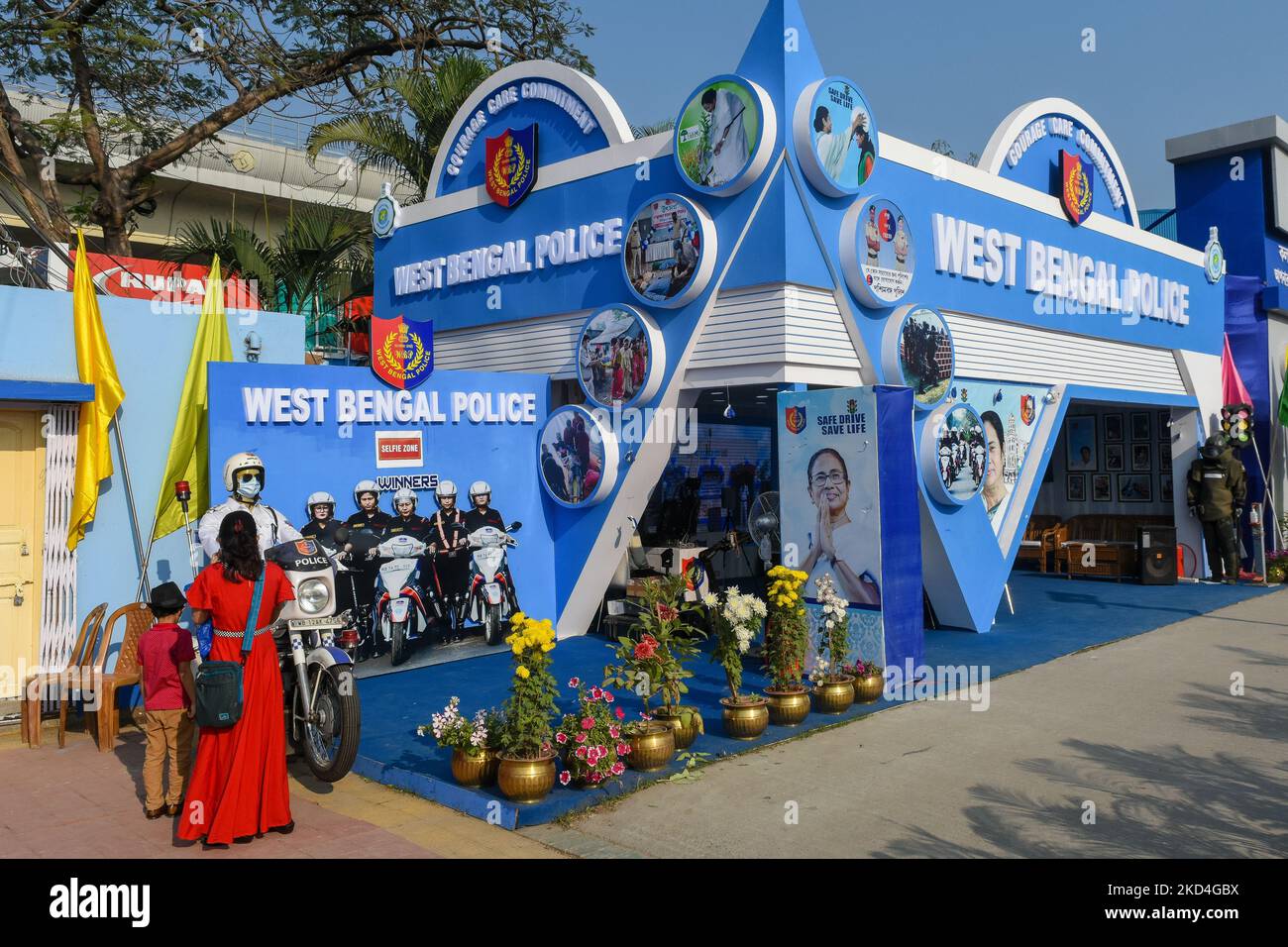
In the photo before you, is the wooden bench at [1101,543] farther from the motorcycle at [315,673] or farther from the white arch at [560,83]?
the motorcycle at [315,673]

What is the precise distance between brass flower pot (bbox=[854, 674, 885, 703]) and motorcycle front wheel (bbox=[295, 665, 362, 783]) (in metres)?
4.15

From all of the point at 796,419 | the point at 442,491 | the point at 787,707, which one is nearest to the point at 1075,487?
the point at 796,419

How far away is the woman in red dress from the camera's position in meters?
5.79

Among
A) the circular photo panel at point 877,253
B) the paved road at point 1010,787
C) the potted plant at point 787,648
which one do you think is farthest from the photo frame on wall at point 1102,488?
the potted plant at point 787,648

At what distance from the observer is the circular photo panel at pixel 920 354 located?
35.1ft

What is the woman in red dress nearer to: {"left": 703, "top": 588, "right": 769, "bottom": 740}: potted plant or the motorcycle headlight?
the motorcycle headlight

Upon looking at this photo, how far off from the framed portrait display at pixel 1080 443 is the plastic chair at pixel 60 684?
52.8 feet

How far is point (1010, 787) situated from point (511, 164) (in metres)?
9.34

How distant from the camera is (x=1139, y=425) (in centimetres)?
1812

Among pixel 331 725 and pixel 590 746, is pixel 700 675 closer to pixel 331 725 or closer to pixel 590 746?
pixel 590 746

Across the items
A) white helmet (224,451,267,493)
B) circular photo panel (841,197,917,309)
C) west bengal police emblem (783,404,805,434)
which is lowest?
white helmet (224,451,267,493)

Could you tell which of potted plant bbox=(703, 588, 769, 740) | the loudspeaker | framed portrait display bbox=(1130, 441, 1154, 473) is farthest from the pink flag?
potted plant bbox=(703, 588, 769, 740)
